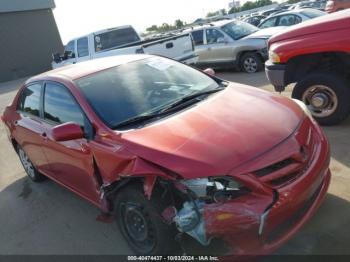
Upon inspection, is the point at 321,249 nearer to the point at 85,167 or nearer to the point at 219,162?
the point at 219,162

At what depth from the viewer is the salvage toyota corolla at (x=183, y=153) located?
2.86m

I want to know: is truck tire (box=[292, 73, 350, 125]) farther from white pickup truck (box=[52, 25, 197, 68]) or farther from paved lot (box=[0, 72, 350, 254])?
white pickup truck (box=[52, 25, 197, 68])

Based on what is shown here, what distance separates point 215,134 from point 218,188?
0.50 metres

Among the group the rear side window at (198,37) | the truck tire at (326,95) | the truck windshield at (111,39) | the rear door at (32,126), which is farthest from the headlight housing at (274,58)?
the rear side window at (198,37)

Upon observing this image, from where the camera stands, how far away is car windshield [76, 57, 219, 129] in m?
3.79

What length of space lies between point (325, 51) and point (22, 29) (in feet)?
90.8

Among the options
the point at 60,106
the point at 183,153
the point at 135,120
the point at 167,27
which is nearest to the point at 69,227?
the point at 60,106

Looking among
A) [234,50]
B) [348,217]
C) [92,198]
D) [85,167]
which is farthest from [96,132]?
[234,50]

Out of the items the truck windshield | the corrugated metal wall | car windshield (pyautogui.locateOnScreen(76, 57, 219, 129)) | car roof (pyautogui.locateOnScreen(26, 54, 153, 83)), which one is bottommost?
the corrugated metal wall

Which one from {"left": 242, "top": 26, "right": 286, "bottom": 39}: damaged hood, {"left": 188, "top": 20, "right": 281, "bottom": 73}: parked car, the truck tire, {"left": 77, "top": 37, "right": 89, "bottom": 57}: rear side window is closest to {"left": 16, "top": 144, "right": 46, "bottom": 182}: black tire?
the truck tire

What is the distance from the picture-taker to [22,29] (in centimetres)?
2900

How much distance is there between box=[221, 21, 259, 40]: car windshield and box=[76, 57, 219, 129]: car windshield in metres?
7.60

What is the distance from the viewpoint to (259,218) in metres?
2.77

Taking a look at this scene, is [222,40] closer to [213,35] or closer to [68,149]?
[213,35]
